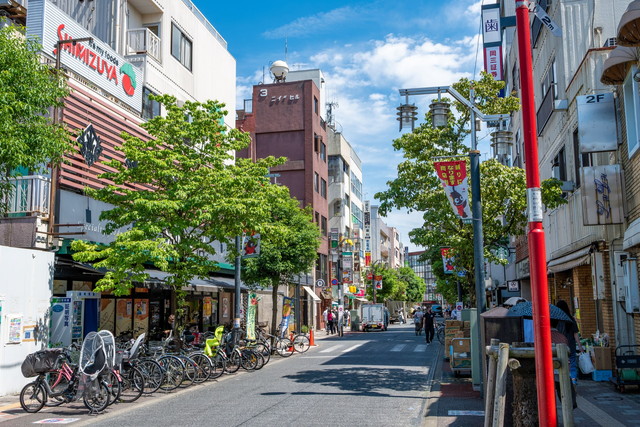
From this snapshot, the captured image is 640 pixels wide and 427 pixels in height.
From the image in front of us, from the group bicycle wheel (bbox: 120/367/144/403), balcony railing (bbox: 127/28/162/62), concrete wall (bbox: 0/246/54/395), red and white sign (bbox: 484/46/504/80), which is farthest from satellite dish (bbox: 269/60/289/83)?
bicycle wheel (bbox: 120/367/144/403)

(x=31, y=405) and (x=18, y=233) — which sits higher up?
(x=18, y=233)

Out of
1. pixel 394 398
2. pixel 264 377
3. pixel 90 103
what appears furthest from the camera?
pixel 90 103

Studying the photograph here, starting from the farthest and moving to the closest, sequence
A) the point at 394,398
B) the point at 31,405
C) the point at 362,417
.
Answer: the point at 394,398 → the point at 31,405 → the point at 362,417

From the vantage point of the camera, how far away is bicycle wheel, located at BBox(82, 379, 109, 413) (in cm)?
1132

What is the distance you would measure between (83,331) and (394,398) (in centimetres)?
835

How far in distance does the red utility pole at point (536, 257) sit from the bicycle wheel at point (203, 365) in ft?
37.5

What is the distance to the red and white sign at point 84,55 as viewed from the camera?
17.5m

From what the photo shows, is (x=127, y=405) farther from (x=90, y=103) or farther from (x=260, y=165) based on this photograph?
(x=90, y=103)

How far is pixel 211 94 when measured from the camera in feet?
96.4

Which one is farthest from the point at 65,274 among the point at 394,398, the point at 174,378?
the point at 394,398

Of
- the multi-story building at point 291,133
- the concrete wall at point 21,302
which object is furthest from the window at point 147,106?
the multi-story building at point 291,133

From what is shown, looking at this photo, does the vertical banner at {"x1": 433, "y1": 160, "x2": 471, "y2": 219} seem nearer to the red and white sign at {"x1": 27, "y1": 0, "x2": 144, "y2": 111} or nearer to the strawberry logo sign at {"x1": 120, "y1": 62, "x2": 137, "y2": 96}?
the red and white sign at {"x1": 27, "y1": 0, "x2": 144, "y2": 111}

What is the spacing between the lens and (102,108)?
1941 cm

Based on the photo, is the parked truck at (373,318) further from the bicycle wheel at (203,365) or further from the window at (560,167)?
the bicycle wheel at (203,365)
